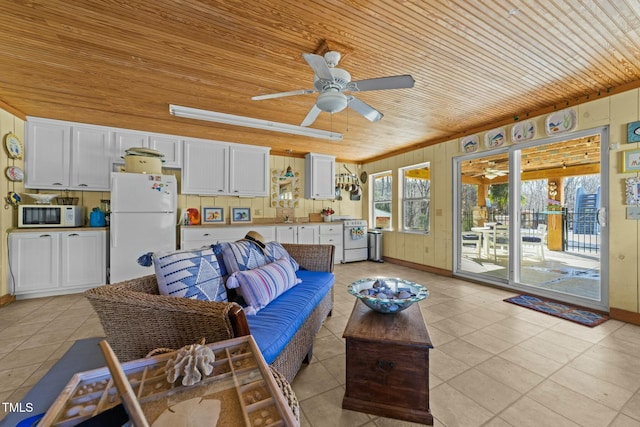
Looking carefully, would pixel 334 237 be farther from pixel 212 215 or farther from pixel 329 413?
pixel 329 413

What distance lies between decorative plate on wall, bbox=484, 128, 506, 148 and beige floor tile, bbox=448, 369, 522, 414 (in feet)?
10.3

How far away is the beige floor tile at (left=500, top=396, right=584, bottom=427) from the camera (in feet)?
4.45

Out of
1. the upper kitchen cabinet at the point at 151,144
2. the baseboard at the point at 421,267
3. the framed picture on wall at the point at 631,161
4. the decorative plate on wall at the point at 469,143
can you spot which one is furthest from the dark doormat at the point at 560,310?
the upper kitchen cabinet at the point at 151,144

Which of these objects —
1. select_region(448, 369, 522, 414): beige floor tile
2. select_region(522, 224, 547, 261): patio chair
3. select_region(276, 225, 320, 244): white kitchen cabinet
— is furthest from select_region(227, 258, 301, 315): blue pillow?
select_region(522, 224, 547, 261): patio chair

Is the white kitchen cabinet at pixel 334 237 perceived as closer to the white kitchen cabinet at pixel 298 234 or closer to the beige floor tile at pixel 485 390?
the white kitchen cabinet at pixel 298 234

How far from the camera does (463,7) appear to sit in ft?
5.41

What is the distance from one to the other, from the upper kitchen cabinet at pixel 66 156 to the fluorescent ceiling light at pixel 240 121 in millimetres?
1694

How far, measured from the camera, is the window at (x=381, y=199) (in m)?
5.83

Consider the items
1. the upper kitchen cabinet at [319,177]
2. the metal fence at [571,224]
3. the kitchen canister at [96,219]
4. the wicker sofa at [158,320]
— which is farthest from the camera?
the upper kitchen cabinet at [319,177]

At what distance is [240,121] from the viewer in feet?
10.9

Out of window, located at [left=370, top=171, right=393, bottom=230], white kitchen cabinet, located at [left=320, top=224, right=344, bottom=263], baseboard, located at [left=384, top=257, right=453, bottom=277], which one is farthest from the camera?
window, located at [left=370, top=171, right=393, bottom=230]

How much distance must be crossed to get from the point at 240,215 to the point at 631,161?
5.29m

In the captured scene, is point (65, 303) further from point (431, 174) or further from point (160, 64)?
point (431, 174)

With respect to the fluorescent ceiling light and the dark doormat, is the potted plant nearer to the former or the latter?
the fluorescent ceiling light
